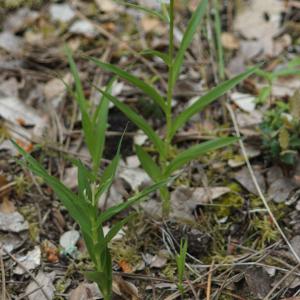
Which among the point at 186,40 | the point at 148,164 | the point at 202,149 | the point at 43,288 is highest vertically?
the point at 186,40

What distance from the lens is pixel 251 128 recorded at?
7.20 feet

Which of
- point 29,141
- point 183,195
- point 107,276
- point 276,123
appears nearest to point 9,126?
point 29,141

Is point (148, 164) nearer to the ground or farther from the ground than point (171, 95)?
nearer to the ground

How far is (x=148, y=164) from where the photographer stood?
182 cm

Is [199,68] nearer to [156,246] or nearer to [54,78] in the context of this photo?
[54,78]

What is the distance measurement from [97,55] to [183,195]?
3.49 ft

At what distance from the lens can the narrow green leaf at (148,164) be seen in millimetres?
1793

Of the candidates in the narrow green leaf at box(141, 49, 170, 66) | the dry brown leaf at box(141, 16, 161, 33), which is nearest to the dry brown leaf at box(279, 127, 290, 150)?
the narrow green leaf at box(141, 49, 170, 66)

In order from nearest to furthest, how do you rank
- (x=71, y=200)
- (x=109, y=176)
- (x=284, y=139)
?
(x=71, y=200), (x=109, y=176), (x=284, y=139)

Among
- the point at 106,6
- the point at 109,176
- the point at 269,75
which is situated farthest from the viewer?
the point at 106,6

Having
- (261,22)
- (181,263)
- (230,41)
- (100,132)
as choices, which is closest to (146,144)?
(100,132)

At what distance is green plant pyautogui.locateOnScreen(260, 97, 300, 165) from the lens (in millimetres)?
1953

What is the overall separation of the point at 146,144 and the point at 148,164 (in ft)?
1.38

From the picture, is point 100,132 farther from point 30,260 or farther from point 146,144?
point 30,260
